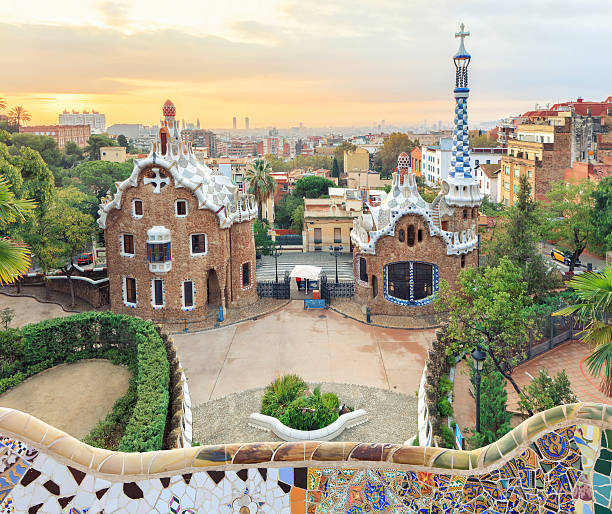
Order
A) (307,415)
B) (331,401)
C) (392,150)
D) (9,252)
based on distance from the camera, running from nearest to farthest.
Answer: (9,252) < (307,415) < (331,401) < (392,150)

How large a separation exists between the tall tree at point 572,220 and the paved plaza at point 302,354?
13.6m

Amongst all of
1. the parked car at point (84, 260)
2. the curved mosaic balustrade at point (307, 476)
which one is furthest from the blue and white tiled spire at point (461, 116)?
the parked car at point (84, 260)

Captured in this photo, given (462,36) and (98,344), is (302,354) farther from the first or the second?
(462,36)

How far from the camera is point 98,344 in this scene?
1817 cm

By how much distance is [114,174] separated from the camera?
218 feet

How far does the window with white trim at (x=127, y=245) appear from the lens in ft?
94.1

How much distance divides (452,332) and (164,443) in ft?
32.2

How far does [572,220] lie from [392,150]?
78.4 m

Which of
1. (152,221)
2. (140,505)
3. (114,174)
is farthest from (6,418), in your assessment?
(114,174)

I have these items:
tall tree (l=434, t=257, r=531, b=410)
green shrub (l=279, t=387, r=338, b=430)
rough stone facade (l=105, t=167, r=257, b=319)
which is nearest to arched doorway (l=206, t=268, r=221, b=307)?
rough stone facade (l=105, t=167, r=257, b=319)

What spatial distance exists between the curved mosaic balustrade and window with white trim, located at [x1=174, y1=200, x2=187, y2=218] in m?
22.7

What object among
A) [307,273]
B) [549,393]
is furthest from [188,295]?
[549,393]

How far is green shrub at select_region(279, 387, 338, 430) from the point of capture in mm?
17453

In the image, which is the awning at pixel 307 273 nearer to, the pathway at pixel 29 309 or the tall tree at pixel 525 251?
the tall tree at pixel 525 251
